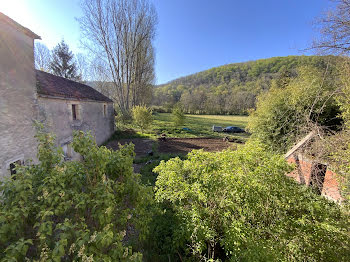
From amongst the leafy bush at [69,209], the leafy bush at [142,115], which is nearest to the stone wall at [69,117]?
the leafy bush at [69,209]

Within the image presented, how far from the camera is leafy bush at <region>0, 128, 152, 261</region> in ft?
4.88

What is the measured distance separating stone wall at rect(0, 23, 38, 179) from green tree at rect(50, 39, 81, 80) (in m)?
20.9

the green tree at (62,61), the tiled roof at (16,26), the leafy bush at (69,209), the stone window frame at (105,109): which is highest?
the green tree at (62,61)

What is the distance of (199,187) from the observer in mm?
3309

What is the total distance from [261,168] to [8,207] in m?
4.30

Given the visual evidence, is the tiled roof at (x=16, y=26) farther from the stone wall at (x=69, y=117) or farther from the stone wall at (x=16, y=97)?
the stone wall at (x=69, y=117)

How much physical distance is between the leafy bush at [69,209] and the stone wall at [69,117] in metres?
2.24

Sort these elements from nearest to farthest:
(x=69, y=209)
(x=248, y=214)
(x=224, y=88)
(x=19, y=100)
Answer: (x=69, y=209) < (x=248, y=214) < (x=19, y=100) < (x=224, y=88)

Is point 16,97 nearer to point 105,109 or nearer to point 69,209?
point 69,209

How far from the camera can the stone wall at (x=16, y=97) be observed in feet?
16.0

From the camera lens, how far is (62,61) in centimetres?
2280

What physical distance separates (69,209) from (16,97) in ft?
19.5

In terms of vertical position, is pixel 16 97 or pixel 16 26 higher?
pixel 16 26

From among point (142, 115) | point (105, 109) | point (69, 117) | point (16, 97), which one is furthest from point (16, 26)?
point (142, 115)
